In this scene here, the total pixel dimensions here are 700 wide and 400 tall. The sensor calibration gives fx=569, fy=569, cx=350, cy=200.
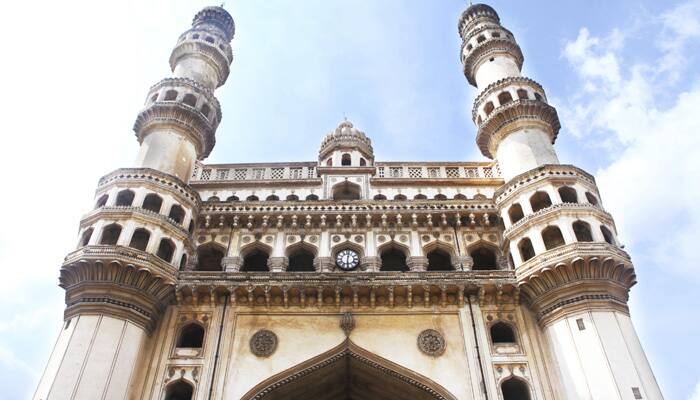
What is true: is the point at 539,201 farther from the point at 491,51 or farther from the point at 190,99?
the point at 190,99

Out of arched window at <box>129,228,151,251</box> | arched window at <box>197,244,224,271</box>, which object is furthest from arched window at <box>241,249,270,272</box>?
arched window at <box>129,228,151,251</box>

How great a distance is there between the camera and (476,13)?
1159 inches

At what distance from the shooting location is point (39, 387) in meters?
14.8

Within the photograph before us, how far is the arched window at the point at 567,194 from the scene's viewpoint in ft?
61.3

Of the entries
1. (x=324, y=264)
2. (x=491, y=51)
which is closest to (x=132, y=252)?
(x=324, y=264)

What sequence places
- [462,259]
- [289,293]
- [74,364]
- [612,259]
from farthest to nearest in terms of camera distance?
[462,259] → [289,293] → [612,259] → [74,364]

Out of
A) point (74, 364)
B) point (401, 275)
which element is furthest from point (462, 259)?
point (74, 364)

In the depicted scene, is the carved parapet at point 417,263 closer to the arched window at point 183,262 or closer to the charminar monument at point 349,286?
the charminar monument at point 349,286

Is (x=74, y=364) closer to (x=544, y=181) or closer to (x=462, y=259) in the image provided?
(x=462, y=259)

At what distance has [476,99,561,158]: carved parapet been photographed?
21.9 m

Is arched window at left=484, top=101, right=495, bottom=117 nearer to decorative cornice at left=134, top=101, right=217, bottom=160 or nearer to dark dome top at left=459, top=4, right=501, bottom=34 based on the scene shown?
dark dome top at left=459, top=4, right=501, bottom=34

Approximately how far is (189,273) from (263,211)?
11.2ft

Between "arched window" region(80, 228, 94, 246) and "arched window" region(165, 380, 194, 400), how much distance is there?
5330mm

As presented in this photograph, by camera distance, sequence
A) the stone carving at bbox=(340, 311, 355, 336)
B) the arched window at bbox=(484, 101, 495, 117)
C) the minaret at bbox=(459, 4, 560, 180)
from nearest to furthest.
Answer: the stone carving at bbox=(340, 311, 355, 336) → the minaret at bbox=(459, 4, 560, 180) → the arched window at bbox=(484, 101, 495, 117)
